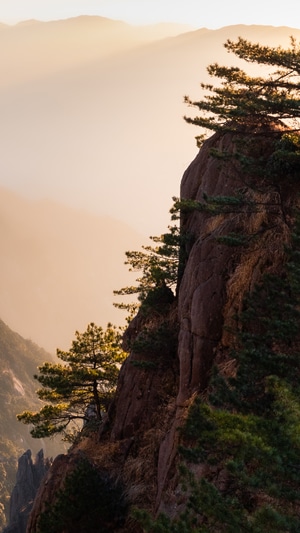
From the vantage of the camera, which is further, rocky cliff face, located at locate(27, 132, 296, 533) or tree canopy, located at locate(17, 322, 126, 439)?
tree canopy, located at locate(17, 322, 126, 439)

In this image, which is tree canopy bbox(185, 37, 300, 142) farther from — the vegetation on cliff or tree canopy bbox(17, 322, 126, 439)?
tree canopy bbox(17, 322, 126, 439)

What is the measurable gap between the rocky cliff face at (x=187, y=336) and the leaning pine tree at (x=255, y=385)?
0.51 metres

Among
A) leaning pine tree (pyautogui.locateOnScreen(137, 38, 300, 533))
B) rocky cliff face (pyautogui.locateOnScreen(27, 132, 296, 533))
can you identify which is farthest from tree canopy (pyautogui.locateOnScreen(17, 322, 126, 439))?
leaning pine tree (pyautogui.locateOnScreen(137, 38, 300, 533))

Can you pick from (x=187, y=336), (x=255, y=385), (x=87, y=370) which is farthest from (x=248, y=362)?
(x=87, y=370)

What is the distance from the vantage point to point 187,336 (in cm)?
1873

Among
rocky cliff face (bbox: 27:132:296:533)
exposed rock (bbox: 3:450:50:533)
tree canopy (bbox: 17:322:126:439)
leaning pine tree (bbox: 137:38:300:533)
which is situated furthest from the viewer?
exposed rock (bbox: 3:450:50:533)

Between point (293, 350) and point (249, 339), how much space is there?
1050mm

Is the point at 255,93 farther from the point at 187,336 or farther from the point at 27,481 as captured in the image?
the point at 27,481

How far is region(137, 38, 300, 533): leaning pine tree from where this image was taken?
10.4m

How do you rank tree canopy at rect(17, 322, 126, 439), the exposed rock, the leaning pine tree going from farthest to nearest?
the exposed rock < tree canopy at rect(17, 322, 126, 439) < the leaning pine tree

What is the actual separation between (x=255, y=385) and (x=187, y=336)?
5092mm

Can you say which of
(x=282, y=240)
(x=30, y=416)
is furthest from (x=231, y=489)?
(x=30, y=416)

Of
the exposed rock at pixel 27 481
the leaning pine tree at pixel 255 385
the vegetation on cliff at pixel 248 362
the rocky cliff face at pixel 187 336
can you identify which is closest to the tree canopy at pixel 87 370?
the vegetation on cliff at pixel 248 362

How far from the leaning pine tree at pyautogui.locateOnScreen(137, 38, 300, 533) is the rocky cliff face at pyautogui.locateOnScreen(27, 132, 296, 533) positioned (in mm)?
513
